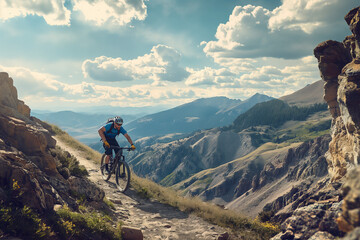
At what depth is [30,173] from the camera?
24.8 feet

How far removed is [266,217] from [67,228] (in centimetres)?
1294

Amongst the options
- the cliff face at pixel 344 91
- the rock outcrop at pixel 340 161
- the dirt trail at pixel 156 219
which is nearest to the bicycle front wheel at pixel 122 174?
the dirt trail at pixel 156 219

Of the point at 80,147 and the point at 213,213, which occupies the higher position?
the point at 80,147

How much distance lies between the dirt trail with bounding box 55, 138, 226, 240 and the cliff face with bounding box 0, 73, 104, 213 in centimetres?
171

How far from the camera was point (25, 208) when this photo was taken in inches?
249

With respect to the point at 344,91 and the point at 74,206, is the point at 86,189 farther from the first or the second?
the point at 344,91

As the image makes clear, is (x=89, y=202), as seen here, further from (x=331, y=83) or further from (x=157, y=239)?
(x=331, y=83)

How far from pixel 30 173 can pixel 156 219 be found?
578 cm

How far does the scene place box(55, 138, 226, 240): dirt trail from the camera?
9.64 m

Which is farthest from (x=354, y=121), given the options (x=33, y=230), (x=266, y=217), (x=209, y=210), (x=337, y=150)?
(x=33, y=230)

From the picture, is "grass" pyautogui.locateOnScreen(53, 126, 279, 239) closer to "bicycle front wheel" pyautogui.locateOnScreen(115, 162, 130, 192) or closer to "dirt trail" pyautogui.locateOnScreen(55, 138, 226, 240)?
"dirt trail" pyautogui.locateOnScreen(55, 138, 226, 240)

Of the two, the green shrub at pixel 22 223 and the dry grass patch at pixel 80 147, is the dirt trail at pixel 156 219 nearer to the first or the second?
the green shrub at pixel 22 223

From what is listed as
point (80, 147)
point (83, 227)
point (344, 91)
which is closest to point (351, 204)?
point (83, 227)

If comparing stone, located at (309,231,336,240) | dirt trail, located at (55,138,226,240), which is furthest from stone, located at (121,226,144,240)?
stone, located at (309,231,336,240)
